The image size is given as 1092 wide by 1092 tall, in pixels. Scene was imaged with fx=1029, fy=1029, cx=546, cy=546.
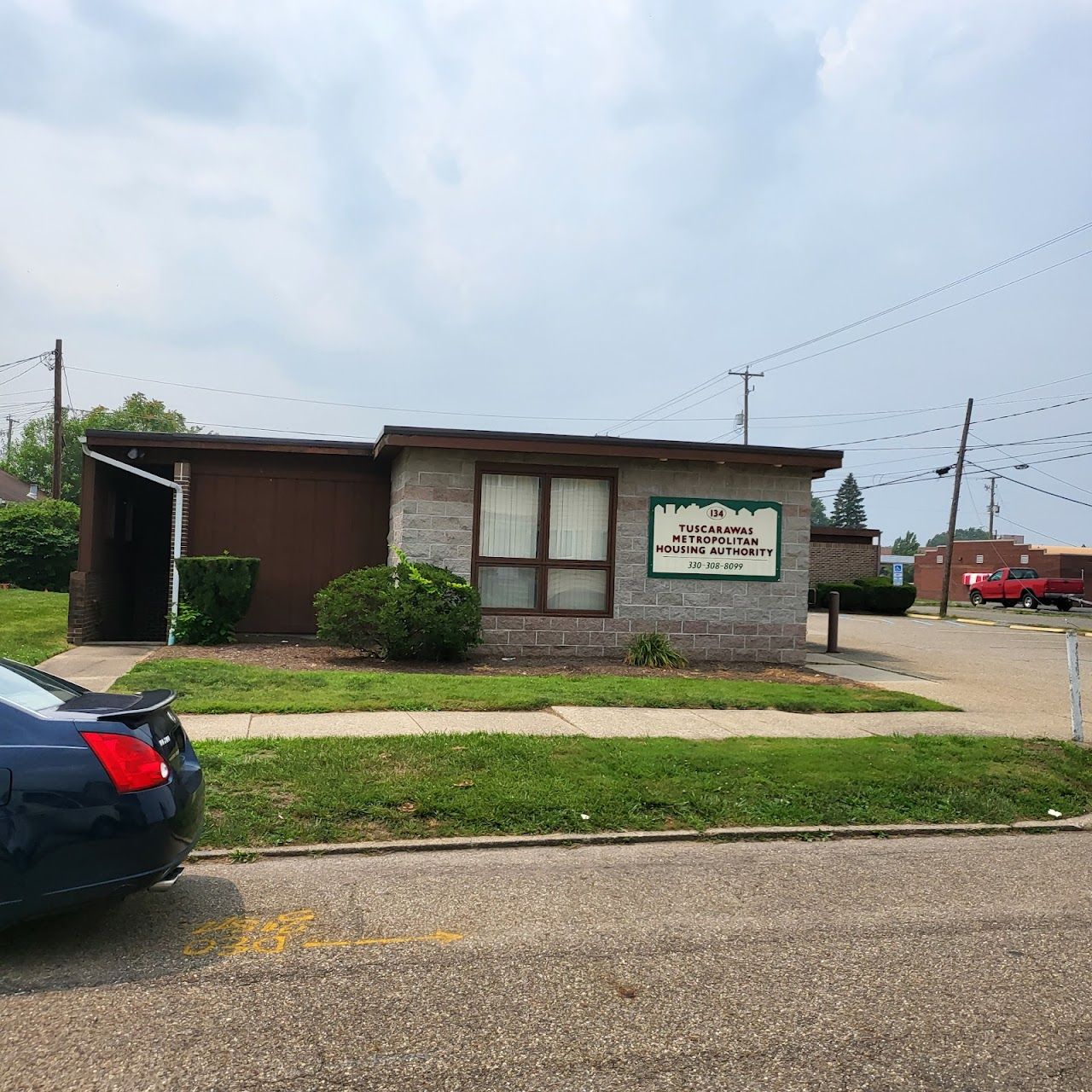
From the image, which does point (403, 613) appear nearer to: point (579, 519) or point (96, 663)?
point (579, 519)

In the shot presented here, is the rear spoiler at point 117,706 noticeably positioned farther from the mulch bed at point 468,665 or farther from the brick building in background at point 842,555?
the brick building in background at point 842,555

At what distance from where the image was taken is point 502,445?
14594 mm

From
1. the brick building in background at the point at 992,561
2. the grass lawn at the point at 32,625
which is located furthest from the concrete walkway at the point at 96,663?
the brick building in background at the point at 992,561

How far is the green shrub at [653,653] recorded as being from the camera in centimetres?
1465

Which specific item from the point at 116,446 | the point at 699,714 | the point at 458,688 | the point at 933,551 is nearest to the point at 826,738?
the point at 699,714

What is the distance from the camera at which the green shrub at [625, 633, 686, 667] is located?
577 inches

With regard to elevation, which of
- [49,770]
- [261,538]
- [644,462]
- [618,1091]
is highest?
[644,462]

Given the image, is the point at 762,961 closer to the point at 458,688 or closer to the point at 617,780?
the point at 617,780

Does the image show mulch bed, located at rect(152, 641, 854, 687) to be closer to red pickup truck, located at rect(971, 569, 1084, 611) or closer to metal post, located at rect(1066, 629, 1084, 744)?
metal post, located at rect(1066, 629, 1084, 744)

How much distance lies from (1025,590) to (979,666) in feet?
106

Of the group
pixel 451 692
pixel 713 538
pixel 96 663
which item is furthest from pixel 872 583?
pixel 96 663

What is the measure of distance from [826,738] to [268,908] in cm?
595

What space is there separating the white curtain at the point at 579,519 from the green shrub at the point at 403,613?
1866mm

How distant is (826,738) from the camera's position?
9469 millimetres
